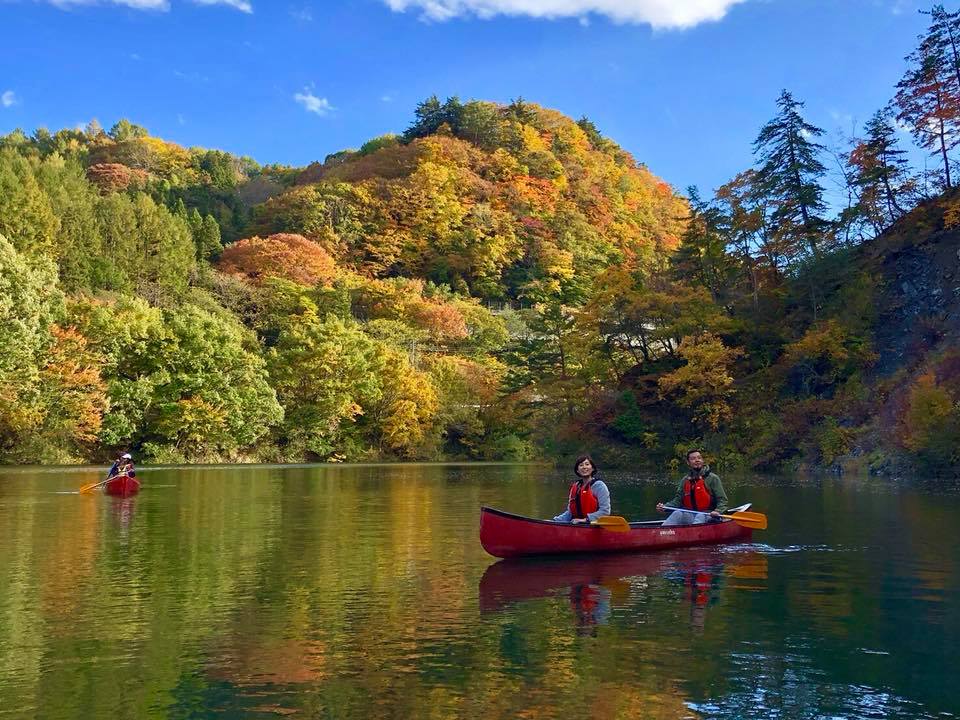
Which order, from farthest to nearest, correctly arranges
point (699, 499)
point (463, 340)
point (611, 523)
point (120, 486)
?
1. point (463, 340)
2. point (120, 486)
3. point (699, 499)
4. point (611, 523)

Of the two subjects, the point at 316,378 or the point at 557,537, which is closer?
the point at 557,537

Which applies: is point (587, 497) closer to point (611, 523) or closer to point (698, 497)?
point (611, 523)

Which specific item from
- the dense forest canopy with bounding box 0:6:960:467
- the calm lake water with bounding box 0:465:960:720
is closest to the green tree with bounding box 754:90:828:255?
the dense forest canopy with bounding box 0:6:960:467

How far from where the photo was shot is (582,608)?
1283 cm

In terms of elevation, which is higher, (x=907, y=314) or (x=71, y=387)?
(x=907, y=314)

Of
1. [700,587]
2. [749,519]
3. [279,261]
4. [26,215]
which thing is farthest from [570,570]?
[279,261]

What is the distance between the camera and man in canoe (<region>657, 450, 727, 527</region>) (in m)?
19.4

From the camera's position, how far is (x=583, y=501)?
17.8 m

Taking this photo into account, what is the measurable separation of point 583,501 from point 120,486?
63.9ft

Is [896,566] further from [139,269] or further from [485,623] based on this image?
[139,269]

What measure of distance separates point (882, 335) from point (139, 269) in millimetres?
51414

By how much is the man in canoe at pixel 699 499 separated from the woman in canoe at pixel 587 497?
218 centimetres

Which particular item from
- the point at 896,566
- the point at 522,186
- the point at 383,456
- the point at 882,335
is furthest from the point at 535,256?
the point at 896,566

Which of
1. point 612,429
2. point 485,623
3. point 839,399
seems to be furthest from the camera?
point 612,429
